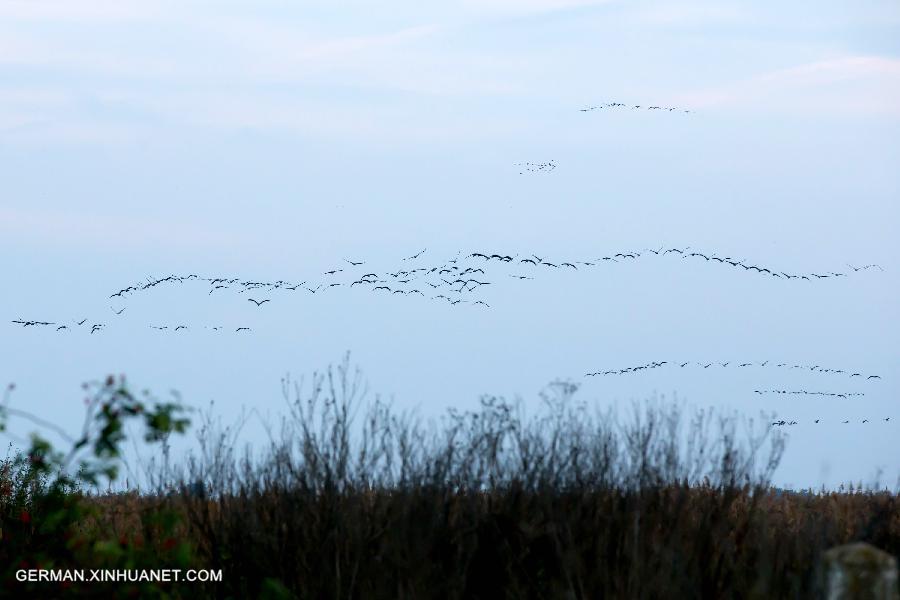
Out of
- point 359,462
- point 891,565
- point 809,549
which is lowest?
point 891,565

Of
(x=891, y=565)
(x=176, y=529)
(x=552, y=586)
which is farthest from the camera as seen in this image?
(x=176, y=529)

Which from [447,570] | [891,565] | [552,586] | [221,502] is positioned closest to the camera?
[891,565]

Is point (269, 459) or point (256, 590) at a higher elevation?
point (269, 459)

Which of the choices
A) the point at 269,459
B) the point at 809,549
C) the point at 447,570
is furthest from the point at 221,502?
the point at 809,549

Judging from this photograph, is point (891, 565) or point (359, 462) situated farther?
point (359, 462)

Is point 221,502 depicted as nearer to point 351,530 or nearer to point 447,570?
point 351,530

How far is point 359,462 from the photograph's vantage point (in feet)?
30.5

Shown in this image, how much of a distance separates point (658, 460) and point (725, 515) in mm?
736

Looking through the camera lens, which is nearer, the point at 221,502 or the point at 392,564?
the point at 392,564

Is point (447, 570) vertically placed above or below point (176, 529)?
below

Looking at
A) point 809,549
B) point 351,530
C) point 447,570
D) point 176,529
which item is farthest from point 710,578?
point 176,529

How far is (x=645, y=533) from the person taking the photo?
9.27m

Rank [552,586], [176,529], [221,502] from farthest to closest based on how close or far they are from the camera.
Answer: [176,529] → [221,502] → [552,586]

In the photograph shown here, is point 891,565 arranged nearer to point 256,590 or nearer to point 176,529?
point 256,590
